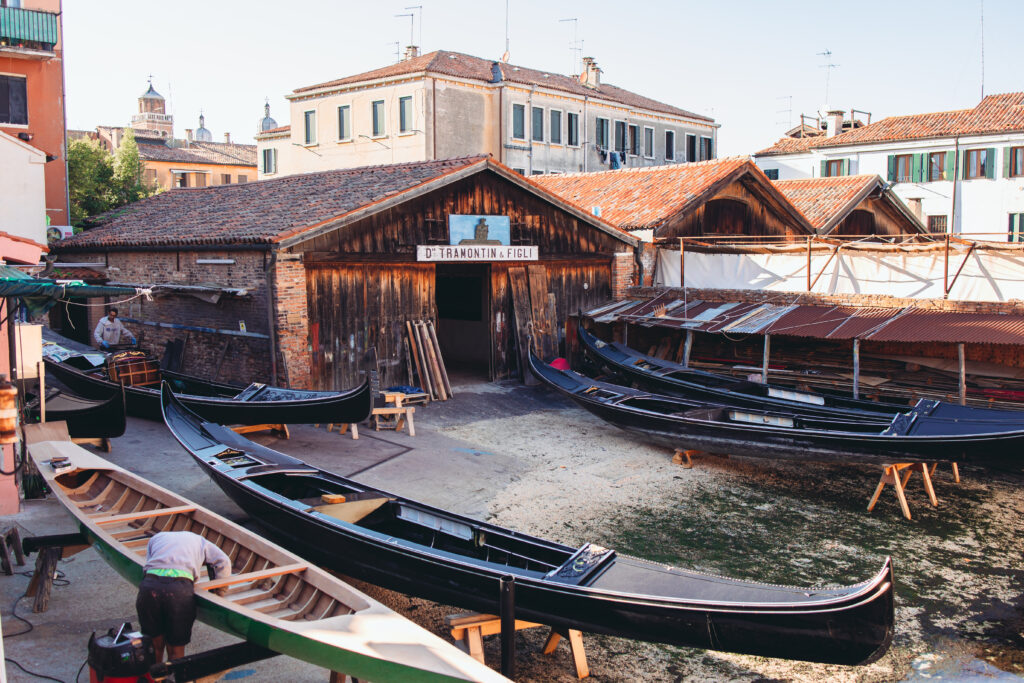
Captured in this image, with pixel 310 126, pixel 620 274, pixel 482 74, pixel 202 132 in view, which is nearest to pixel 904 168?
pixel 482 74

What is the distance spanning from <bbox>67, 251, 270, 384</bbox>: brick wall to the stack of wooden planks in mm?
2652

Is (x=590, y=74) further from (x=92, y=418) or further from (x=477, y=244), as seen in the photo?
(x=92, y=418)

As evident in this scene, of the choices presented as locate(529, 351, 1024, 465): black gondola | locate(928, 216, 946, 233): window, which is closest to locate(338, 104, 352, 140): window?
locate(529, 351, 1024, 465): black gondola

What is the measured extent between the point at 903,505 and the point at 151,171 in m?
44.2

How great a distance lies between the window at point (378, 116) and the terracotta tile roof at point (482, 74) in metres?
0.89

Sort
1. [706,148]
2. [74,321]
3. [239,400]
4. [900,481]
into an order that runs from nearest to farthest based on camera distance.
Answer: [900,481], [239,400], [74,321], [706,148]

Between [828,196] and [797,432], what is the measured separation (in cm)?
1409

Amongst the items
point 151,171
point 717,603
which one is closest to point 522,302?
point 717,603

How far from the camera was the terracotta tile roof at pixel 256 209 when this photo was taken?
12938mm

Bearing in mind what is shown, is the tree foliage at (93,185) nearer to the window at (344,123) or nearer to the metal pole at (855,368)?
the window at (344,123)

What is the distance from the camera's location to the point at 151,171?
44312mm

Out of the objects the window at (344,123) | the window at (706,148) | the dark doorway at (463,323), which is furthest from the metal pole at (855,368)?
the window at (706,148)

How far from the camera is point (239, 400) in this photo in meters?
11.2

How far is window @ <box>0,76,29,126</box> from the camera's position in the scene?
19844 mm
